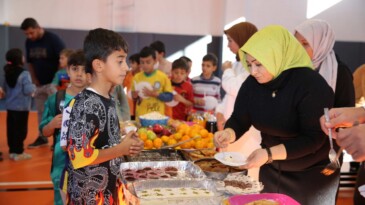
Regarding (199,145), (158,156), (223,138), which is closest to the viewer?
(223,138)

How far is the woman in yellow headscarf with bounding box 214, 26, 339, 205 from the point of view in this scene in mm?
1890

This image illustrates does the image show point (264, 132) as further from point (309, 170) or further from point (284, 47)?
point (284, 47)

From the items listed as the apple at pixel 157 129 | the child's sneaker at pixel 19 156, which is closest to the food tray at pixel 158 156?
the apple at pixel 157 129

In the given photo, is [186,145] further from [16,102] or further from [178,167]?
[16,102]

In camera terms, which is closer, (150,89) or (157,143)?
(157,143)

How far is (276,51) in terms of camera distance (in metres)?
1.94

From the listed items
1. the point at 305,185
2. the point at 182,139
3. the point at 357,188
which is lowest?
the point at 357,188

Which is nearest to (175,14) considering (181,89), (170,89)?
(181,89)

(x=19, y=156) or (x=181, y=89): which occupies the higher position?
(x=181, y=89)

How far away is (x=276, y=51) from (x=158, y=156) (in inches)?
33.1

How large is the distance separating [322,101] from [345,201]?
231 centimetres

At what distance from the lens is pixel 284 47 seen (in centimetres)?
198

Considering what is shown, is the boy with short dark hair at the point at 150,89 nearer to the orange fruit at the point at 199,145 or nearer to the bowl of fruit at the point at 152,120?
the bowl of fruit at the point at 152,120

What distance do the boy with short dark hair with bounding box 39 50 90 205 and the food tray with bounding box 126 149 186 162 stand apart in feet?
1.63
